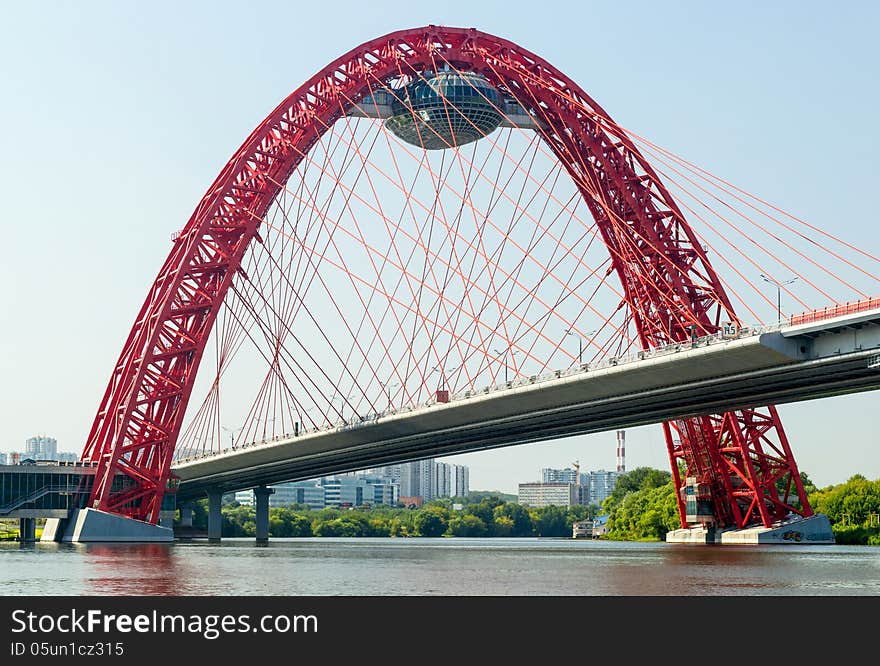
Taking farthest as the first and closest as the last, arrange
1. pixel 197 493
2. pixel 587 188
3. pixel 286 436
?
pixel 197 493 → pixel 286 436 → pixel 587 188

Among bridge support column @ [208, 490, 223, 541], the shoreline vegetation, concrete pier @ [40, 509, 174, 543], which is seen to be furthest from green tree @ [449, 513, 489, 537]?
concrete pier @ [40, 509, 174, 543]

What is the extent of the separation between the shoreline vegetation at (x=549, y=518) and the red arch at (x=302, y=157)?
1050 cm

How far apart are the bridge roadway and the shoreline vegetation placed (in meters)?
21.0

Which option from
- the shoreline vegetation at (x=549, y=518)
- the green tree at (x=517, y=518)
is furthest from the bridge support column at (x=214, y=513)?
the green tree at (x=517, y=518)

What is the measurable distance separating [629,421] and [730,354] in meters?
15.6

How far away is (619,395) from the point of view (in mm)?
58656

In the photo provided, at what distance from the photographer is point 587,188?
236 ft

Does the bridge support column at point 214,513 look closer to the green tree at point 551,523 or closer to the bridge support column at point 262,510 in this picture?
the bridge support column at point 262,510

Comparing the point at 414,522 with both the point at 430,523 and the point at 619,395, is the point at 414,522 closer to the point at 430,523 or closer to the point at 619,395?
the point at 430,523
